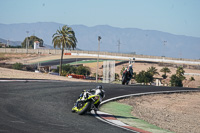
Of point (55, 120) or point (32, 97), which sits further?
point (32, 97)

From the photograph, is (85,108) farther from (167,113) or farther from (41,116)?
(167,113)

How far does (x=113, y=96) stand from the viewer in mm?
22859

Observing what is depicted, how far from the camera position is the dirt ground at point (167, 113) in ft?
48.3

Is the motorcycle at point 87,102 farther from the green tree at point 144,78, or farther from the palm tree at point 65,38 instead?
the green tree at point 144,78

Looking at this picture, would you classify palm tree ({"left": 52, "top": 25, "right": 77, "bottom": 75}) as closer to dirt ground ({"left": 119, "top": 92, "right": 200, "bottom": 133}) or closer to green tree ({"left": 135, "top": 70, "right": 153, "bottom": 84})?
green tree ({"left": 135, "top": 70, "right": 153, "bottom": 84})

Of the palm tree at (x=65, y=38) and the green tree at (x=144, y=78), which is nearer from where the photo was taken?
the palm tree at (x=65, y=38)

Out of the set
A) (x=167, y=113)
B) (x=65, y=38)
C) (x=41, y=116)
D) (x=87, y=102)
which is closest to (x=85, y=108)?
(x=87, y=102)

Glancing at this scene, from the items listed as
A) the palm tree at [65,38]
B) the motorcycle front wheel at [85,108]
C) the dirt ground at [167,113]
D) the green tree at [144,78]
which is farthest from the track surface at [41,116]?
the green tree at [144,78]

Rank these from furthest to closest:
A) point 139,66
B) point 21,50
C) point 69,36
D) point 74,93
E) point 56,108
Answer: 1. point 21,50
2. point 139,66
3. point 69,36
4. point 74,93
5. point 56,108

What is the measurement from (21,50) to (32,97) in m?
135

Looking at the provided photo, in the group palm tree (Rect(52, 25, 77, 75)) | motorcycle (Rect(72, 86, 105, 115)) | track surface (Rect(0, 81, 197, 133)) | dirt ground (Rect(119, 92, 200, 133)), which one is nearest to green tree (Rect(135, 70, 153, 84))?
palm tree (Rect(52, 25, 77, 75))

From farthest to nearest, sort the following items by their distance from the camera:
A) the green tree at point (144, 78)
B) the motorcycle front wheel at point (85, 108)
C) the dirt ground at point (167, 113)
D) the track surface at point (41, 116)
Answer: the green tree at point (144, 78) < the dirt ground at point (167, 113) < the motorcycle front wheel at point (85, 108) < the track surface at point (41, 116)

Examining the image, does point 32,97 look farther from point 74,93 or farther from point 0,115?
point 0,115

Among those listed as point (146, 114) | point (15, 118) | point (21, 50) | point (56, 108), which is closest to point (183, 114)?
point (146, 114)
